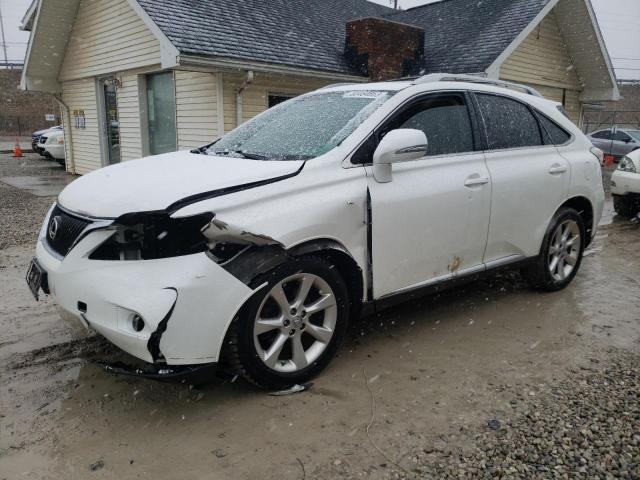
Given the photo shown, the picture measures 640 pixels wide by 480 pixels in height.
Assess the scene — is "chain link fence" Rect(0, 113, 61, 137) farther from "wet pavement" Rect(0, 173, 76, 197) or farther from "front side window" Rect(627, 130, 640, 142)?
"front side window" Rect(627, 130, 640, 142)

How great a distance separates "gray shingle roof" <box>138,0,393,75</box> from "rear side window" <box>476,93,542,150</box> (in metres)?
6.51

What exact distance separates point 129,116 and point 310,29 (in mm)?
4973

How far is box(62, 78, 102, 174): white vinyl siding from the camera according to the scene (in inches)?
562

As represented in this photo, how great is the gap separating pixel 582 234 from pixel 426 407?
2839 mm

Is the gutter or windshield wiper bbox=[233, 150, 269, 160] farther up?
the gutter

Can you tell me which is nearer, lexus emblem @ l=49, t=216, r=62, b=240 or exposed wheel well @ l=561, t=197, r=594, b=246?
lexus emblem @ l=49, t=216, r=62, b=240

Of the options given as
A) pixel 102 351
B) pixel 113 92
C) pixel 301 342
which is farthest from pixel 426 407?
pixel 113 92

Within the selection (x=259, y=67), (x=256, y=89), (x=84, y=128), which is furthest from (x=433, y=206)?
(x=84, y=128)

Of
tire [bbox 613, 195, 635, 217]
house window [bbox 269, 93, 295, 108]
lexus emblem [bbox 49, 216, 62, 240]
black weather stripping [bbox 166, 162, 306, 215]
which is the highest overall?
house window [bbox 269, 93, 295, 108]

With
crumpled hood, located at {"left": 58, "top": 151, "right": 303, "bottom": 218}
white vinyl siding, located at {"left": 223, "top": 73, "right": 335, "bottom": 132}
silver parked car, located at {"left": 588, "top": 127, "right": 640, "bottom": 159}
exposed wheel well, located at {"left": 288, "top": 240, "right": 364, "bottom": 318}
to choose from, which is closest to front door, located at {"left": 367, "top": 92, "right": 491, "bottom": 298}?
exposed wheel well, located at {"left": 288, "top": 240, "right": 364, "bottom": 318}

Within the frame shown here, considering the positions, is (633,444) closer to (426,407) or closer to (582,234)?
(426,407)

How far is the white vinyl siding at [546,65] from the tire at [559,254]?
988 centimetres

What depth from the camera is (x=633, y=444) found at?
2609 millimetres

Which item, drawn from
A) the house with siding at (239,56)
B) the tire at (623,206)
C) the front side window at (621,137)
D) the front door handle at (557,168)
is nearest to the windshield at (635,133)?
the front side window at (621,137)
